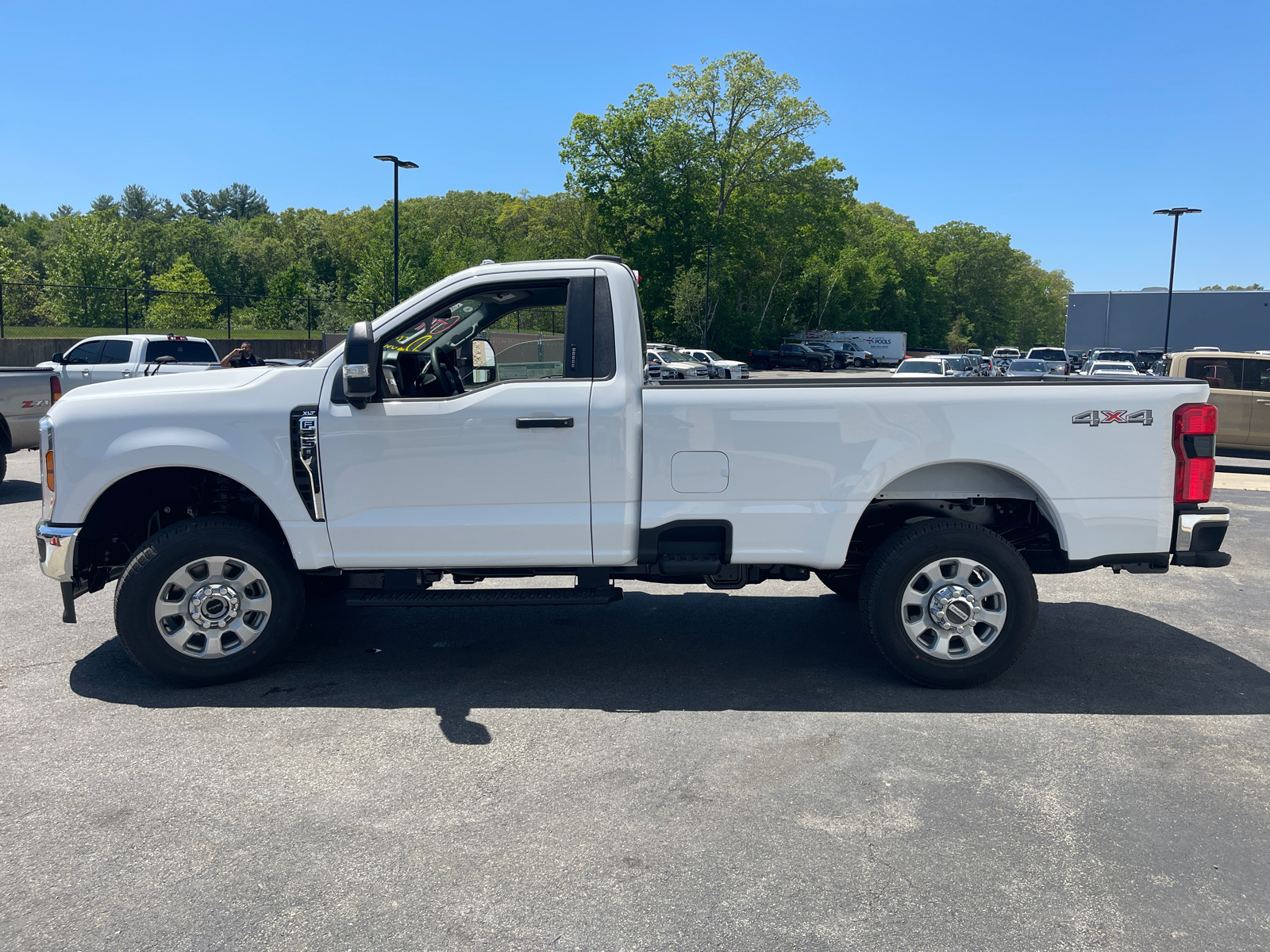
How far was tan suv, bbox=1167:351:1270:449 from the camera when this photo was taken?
15.2m

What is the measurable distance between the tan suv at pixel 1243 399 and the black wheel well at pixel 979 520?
11.5 m

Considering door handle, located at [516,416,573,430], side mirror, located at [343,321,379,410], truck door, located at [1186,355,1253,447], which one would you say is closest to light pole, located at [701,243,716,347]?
truck door, located at [1186,355,1253,447]

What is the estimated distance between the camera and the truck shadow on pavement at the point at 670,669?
4.96 m

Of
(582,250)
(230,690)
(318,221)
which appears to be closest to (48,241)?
(318,221)

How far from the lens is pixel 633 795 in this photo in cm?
391

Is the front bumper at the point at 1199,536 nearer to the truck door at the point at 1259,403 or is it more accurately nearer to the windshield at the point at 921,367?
the truck door at the point at 1259,403

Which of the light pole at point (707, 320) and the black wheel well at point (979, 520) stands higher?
the light pole at point (707, 320)

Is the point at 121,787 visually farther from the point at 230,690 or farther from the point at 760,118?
the point at 760,118

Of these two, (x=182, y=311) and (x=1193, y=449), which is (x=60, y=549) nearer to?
(x=1193, y=449)

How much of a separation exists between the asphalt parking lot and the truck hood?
1.55 metres

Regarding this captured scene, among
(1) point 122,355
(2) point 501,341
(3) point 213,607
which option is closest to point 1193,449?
(2) point 501,341

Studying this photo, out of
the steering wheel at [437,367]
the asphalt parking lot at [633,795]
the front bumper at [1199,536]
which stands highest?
the steering wheel at [437,367]

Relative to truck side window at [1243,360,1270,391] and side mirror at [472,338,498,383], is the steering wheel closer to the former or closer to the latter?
side mirror at [472,338,498,383]

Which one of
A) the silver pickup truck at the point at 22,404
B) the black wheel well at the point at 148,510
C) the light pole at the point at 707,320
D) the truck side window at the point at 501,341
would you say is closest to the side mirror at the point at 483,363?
the truck side window at the point at 501,341
